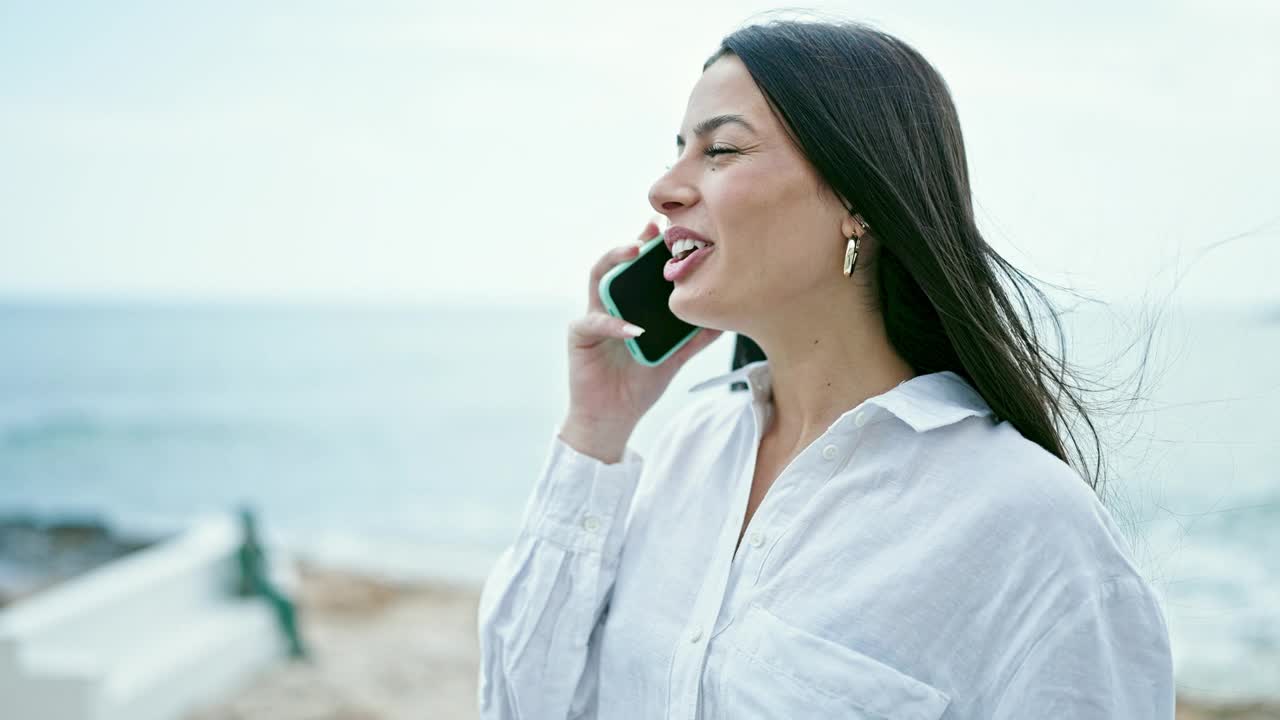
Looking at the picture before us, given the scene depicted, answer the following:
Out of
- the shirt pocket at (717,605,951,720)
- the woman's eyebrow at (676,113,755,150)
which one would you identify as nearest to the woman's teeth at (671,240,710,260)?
the woman's eyebrow at (676,113,755,150)

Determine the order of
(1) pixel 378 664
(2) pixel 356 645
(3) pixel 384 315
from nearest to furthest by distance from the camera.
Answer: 1. (1) pixel 378 664
2. (2) pixel 356 645
3. (3) pixel 384 315

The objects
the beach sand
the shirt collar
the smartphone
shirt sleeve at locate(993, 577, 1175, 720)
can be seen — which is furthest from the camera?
the beach sand

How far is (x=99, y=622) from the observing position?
3.75m

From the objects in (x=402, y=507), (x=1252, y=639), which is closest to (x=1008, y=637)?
(x=1252, y=639)

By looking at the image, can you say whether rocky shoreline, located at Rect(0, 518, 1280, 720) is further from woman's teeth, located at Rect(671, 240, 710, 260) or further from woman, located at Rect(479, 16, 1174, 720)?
woman's teeth, located at Rect(671, 240, 710, 260)

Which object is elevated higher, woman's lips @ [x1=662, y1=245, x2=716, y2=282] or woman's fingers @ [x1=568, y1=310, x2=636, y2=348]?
woman's lips @ [x1=662, y1=245, x2=716, y2=282]

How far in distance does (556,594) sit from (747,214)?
58 cm

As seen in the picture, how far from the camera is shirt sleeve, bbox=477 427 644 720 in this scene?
125 cm

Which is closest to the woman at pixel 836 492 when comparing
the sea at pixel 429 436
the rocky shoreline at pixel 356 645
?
the sea at pixel 429 436

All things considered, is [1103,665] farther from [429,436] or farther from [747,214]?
[429,436]

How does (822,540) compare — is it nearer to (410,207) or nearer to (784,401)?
(784,401)

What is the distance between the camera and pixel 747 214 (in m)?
1.08

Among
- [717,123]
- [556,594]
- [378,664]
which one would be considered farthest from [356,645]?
[717,123]

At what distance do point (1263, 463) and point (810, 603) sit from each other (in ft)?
47.0
